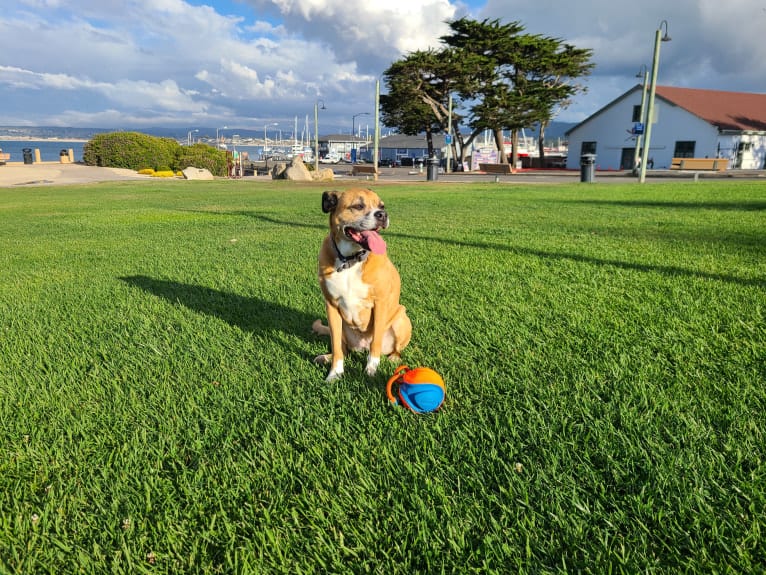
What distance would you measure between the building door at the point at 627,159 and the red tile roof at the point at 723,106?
19.5 feet

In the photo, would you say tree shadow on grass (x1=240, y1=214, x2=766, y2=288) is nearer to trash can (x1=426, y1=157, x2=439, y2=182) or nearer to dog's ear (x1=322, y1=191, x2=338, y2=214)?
dog's ear (x1=322, y1=191, x2=338, y2=214)

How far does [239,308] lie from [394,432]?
109 inches

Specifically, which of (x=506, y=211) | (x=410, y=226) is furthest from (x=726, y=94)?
(x=410, y=226)

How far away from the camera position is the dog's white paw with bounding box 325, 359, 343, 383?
3.33 metres

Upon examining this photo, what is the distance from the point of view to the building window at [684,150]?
5012 cm

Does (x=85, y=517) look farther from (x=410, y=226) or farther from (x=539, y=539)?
(x=410, y=226)

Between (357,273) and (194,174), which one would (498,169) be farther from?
(357,273)

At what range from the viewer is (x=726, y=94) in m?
55.6

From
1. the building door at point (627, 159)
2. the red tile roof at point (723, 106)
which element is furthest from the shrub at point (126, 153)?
the red tile roof at point (723, 106)

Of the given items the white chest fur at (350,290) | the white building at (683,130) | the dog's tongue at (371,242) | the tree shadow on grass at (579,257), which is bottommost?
the tree shadow on grass at (579,257)

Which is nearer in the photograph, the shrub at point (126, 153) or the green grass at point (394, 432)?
the green grass at point (394, 432)

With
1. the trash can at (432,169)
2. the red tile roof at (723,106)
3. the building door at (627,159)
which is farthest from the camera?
the building door at (627,159)

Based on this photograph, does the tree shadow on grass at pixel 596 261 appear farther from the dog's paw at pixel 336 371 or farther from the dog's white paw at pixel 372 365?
the dog's paw at pixel 336 371

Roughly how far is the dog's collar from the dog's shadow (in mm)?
1001
